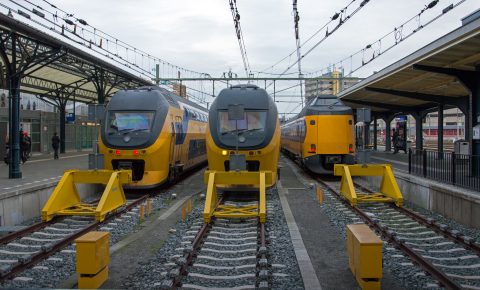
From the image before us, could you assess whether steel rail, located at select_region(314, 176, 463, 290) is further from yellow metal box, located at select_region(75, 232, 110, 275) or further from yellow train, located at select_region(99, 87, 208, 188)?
yellow train, located at select_region(99, 87, 208, 188)

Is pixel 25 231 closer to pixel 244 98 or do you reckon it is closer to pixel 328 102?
pixel 244 98

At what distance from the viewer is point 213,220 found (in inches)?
383

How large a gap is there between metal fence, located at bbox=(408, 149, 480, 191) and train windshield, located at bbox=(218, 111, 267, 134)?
4.78m

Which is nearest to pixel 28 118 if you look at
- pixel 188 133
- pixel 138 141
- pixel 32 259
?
pixel 188 133

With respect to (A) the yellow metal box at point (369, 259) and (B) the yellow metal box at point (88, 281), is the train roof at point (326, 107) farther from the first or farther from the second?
(B) the yellow metal box at point (88, 281)

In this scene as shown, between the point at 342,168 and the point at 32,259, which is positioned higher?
the point at 342,168

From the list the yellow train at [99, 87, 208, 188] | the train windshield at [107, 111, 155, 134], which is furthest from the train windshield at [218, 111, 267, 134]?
the train windshield at [107, 111, 155, 134]

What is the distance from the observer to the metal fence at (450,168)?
35.9ft

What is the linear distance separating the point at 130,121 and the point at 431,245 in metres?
8.91

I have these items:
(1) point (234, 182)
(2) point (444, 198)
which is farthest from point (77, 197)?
(2) point (444, 198)

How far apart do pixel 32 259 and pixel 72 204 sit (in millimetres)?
4586

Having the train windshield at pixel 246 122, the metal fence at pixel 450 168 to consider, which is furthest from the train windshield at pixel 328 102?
the train windshield at pixel 246 122

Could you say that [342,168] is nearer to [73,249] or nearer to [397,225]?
[397,225]

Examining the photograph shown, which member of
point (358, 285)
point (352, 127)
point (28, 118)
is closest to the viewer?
point (358, 285)
